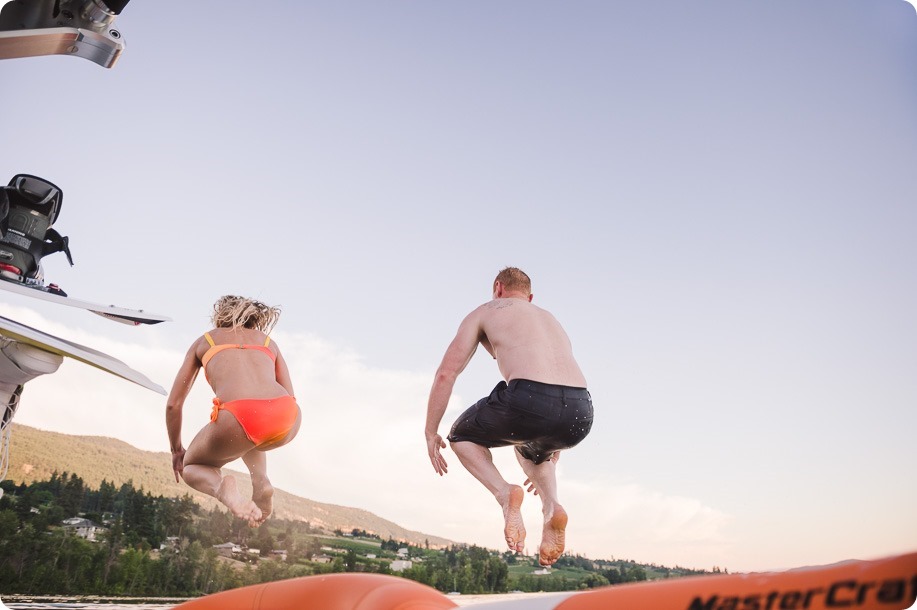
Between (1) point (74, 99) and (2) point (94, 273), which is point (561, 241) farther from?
(1) point (74, 99)

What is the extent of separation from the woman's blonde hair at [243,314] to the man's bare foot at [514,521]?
65.5 inches

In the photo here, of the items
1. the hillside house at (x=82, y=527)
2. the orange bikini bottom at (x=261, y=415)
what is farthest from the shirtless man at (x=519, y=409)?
the hillside house at (x=82, y=527)

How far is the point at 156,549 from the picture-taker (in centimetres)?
380

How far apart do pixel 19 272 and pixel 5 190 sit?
16.7 inches

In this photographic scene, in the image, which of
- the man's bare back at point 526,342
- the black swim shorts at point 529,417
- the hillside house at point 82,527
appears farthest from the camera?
the hillside house at point 82,527

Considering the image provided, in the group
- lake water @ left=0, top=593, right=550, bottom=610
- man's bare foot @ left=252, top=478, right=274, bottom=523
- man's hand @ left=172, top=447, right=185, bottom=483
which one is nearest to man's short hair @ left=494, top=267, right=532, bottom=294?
man's bare foot @ left=252, top=478, right=274, bottom=523

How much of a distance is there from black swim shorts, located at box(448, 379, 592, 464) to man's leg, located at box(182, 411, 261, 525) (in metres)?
1.04

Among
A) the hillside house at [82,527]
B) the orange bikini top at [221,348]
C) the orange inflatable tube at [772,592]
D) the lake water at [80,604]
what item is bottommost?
the lake water at [80,604]

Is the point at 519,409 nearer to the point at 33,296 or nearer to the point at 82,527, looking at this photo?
the point at 33,296

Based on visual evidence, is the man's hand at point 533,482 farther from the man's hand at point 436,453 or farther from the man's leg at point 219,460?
the man's leg at point 219,460

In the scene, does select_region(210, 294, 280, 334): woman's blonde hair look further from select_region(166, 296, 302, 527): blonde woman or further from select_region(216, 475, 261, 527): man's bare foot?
select_region(216, 475, 261, 527): man's bare foot

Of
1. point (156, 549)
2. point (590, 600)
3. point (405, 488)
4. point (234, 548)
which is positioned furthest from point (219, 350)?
point (590, 600)

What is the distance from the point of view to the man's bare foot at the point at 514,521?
8.99ft

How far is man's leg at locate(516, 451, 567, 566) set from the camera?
109 inches
